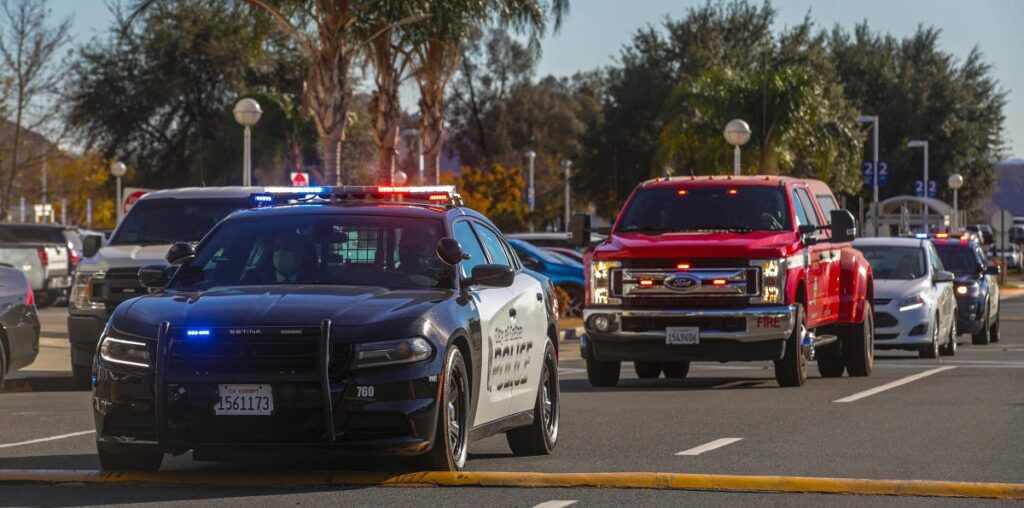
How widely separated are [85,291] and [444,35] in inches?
699

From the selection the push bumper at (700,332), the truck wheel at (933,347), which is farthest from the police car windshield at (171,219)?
the truck wheel at (933,347)

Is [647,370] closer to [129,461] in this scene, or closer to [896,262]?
[896,262]

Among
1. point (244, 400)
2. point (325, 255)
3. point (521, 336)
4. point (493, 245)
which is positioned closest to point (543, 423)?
point (521, 336)

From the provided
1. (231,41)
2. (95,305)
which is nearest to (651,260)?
(95,305)

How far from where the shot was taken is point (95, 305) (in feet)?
62.1

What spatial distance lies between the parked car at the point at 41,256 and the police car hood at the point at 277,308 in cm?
2902

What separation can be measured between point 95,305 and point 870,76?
234 ft

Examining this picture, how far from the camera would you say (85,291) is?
19.2 m

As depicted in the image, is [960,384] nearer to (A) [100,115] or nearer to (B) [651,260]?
(B) [651,260]

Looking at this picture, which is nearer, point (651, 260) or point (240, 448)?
point (240, 448)

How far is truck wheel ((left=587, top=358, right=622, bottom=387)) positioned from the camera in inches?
797

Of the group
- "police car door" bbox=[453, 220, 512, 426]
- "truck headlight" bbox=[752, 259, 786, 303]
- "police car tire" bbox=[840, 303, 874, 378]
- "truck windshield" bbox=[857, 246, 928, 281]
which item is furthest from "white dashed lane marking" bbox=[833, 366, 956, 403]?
"police car door" bbox=[453, 220, 512, 426]

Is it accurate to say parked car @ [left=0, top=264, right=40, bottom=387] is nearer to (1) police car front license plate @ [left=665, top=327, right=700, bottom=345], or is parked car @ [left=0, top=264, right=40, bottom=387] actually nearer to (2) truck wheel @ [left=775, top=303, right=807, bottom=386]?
(1) police car front license plate @ [left=665, top=327, right=700, bottom=345]

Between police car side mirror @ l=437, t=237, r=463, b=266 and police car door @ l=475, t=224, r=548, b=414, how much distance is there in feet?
2.58
